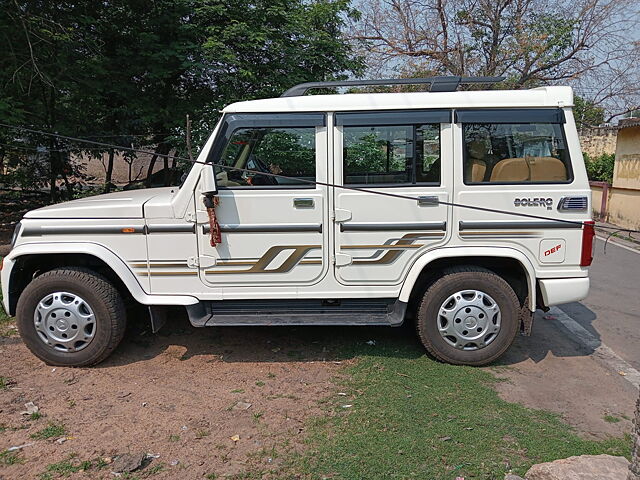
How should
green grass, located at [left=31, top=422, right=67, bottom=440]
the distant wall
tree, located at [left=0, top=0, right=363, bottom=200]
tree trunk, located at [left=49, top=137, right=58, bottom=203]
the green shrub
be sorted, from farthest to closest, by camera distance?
the distant wall < the green shrub < tree trunk, located at [left=49, top=137, right=58, bottom=203] < tree, located at [left=0, top=0, right=363, bottom=200] < green grass, located at [left=31, top=422, right=67, bottom=440]

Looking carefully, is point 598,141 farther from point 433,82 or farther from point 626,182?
point 433,82

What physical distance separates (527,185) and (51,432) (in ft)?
13.5

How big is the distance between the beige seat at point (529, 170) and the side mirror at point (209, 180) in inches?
92.3

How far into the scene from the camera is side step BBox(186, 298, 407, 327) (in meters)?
4.48

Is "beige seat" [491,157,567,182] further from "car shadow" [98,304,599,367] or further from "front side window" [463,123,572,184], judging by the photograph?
"car shadow" [98,304,599,367]

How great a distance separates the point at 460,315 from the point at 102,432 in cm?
295

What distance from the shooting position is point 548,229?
4359 mm

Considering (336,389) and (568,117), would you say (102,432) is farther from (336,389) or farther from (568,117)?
(568,117)

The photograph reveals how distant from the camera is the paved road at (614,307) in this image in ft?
18.1

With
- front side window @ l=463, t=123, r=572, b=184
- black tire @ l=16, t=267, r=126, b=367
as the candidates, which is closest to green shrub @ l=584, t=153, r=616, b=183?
front side window @ l=463, t=123, r=572, b=184

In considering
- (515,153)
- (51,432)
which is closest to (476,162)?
(515,153)

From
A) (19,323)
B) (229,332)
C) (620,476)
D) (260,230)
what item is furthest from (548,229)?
(19,323)

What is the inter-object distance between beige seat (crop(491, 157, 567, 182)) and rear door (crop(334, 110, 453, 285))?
0.46 m

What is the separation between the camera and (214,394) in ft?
13.7
